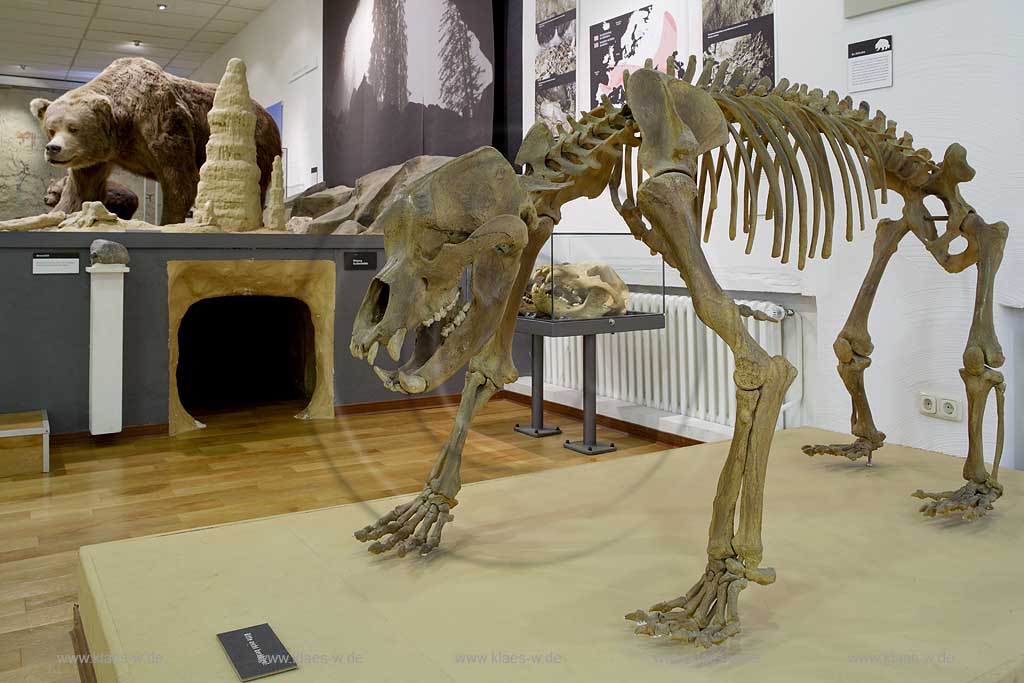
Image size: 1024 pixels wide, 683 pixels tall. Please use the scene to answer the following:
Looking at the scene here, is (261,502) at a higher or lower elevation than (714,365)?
lower

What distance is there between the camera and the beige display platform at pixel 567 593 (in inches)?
66.4

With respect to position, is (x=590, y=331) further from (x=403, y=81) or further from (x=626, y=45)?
(x=403, y=81)

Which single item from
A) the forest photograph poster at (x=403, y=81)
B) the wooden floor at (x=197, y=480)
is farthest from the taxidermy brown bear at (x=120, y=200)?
the wooden floor at (x=197, y=480)

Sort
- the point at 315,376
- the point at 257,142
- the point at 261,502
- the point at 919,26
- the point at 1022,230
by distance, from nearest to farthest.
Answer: the point at 1022,230 → the point at 919,26 → the point at 261,502 → the point at 315,376 → the point at 257,142

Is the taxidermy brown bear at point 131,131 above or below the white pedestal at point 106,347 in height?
above

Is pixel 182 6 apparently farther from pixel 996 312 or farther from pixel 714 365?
pixel 996 312

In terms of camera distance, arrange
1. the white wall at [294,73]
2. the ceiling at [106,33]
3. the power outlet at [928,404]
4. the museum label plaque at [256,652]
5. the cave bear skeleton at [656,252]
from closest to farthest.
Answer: the museum label plaque at [256,652] < the cave bear skeleton at [656,252] < the power outlet at [928,404] < the ceiling at [106,33] < the white wall at [294,73]

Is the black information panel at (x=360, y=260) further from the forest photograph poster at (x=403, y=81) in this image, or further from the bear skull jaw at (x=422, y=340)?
the bear skull jaw at (x=422, y=340)

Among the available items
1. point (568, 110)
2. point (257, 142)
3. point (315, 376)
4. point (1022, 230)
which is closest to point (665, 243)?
point (1022, 230)

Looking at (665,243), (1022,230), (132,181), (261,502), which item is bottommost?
(261,502)

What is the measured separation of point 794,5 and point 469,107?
10.5 feet

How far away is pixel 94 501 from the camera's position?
393cm

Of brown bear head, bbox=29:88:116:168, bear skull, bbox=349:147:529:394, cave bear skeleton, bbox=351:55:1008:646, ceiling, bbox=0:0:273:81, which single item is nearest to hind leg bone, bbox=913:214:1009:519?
cave bear skeleton, bbox=351:55:1008:646

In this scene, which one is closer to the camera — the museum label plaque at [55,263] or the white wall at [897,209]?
the white wall at [897,209]
